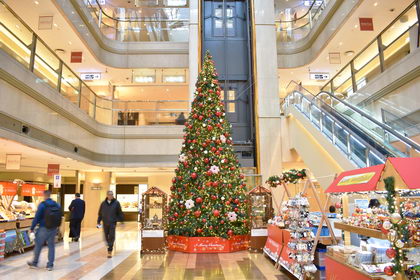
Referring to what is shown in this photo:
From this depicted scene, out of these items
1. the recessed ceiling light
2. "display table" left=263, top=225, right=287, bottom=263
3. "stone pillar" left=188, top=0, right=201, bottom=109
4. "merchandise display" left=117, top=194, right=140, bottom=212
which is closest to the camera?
"display table" left=263, top=225, right=287, bottom=263

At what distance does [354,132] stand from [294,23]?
428 inches

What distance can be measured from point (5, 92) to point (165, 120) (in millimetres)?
7717

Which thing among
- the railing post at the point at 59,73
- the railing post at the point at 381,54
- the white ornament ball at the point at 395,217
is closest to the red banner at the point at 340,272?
the white ornament ball at the point at 395,217

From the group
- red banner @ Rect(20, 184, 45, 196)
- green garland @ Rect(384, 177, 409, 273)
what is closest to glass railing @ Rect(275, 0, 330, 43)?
red banner @ Rect(20, 184, 45, 196)

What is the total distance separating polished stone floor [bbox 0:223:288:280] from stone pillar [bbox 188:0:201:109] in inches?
313

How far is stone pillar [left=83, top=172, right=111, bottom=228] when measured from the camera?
16.6m

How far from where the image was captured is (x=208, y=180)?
891 centimetres

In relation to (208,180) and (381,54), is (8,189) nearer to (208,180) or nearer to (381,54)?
(208,180)

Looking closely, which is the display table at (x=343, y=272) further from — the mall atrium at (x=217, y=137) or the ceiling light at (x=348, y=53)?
the ceiling light at (x=348, y=53)

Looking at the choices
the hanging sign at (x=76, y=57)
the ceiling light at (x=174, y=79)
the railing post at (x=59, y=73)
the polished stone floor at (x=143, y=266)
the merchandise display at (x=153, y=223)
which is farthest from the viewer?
the ceiling light at (x=174, y=79)

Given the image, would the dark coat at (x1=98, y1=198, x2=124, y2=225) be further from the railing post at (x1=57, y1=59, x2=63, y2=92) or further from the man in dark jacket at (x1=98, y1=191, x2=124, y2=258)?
the railing post at (x1=57, y1=59, x2=63, y2=92)

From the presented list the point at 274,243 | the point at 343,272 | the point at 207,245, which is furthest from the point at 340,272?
the point at 207,245

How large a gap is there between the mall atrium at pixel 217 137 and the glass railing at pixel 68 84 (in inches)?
2.3

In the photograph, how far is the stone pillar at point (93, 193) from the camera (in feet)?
54.3
